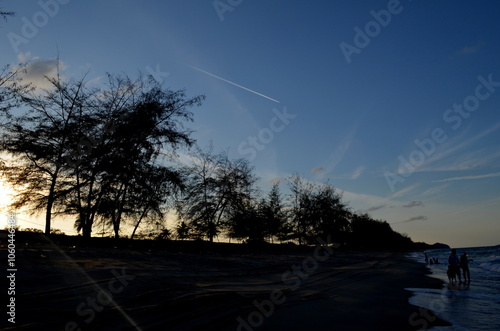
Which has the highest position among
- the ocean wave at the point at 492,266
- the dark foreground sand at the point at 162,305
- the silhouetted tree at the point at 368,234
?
the silhouetted tree at the point at 368,234

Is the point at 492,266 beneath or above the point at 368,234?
beneath

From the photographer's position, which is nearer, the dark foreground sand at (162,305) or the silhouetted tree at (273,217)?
the dark foreground sand at (162,305)

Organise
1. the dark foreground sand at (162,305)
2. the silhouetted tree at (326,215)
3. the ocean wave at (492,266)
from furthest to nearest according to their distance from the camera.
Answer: the silhouetted tree at (326,215) → the ocean wave at (492,266) → the dark foreground sand at (162,305)

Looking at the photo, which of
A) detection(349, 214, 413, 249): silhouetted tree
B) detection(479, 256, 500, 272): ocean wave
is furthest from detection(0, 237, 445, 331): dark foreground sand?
detection(349, 214, 413, 249): silhouetted tree

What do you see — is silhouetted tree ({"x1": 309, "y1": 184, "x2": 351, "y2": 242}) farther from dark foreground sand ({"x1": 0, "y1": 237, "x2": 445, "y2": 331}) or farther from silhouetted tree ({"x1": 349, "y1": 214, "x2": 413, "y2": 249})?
dark foreground sand ({"x1": 0, "y1": 237, "x2": 445, "y2": 331})

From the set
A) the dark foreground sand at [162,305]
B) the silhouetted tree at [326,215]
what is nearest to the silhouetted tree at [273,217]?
the silhouetted tree at [326,215]

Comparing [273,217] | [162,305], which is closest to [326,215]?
[273,217]

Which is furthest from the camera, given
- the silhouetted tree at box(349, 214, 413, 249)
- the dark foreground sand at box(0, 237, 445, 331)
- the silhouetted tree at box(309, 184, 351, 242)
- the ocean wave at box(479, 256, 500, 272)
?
the silhouetted tree at box(349, 214, 413, 249)

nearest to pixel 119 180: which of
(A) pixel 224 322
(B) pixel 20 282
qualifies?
(B) pixel 20 282

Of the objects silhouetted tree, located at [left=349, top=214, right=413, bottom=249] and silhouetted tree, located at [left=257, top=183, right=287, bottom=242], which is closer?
silhouetted tree, located at [left=257, top=183, right=287, bottom=242]

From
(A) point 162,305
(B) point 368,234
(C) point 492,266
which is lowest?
(C) point 492,266

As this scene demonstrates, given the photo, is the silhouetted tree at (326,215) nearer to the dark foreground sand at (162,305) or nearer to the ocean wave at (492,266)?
the ocean wave at (492,266)

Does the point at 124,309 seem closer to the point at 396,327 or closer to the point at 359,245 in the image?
the point at 396,327

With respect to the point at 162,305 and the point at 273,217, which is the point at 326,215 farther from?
the point at 162,305
